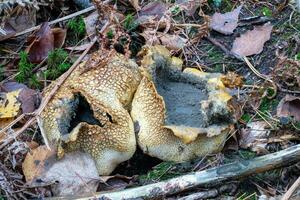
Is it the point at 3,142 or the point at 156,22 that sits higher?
the point at 156,22

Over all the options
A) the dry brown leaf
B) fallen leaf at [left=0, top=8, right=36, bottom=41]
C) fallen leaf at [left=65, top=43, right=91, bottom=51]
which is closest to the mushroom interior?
the dry brown leaf

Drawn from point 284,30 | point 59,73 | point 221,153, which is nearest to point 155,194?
point 221,153

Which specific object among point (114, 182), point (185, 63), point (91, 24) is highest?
point (91, 24)

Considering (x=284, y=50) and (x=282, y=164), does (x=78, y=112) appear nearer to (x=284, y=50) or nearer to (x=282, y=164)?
(x=282, y=164)

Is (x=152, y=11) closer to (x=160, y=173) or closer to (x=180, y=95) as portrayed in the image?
(x=180, y=95)

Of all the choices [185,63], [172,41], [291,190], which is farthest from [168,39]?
[291,190]

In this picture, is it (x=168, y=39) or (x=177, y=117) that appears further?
(x=168, y=39)
